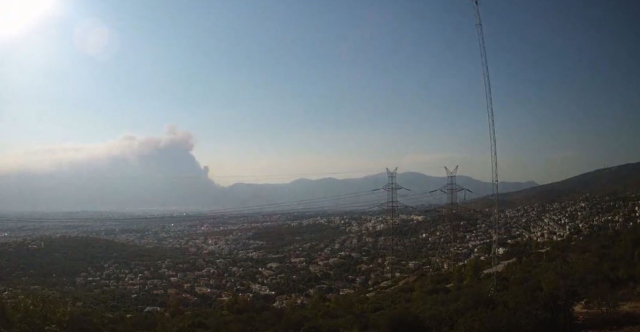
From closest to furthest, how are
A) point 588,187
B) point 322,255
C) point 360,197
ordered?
point 322,255 → point 588,187 → point 360,197

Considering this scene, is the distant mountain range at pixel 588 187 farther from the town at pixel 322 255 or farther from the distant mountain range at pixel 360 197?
the distant mountain range at pixel 360 197

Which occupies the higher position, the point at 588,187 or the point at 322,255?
the point at 588,187

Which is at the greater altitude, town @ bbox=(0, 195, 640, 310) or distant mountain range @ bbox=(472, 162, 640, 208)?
distant mountain range @ bbox=(472, 162, 640, 208)

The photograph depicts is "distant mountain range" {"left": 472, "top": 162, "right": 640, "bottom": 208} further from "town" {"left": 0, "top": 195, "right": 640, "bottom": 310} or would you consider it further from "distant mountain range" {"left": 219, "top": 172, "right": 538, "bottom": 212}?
"distant mountain range" {"left": 219, "top": 172, "right": 538, "bottom": 212}

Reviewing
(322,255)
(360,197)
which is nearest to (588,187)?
(322,255)

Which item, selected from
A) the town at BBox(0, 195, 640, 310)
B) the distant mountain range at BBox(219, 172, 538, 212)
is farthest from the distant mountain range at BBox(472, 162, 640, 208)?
the distant mountain range at BBox(219, 172, 538, 212)

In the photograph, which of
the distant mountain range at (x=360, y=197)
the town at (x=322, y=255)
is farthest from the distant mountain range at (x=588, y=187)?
the distant mountain range at (x=360, y=197)

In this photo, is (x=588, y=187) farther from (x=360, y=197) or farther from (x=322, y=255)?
(x=360, y=197)

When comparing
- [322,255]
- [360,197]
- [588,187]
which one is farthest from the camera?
[360,197]
